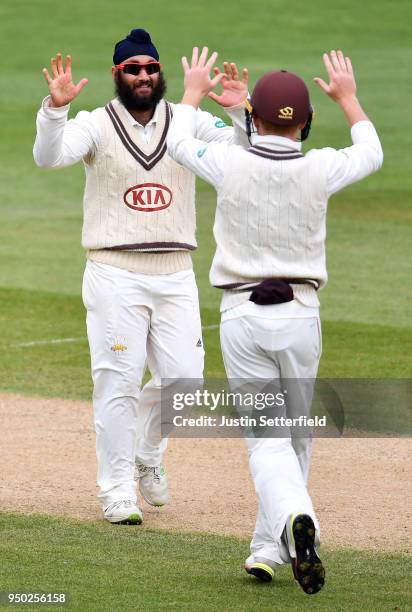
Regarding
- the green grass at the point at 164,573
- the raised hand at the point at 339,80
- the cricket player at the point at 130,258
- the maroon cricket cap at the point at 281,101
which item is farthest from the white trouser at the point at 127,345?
the maroon cricket cap at the point at 281,101

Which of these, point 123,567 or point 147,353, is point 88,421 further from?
point 123,567

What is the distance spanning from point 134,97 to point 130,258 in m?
0.93

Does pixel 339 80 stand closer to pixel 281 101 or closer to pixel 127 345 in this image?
pixel 281 101

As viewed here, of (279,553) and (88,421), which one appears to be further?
(88,421)

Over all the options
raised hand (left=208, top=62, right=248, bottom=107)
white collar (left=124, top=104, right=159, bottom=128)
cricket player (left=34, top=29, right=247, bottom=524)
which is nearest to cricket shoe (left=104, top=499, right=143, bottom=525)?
cricket player (left=34, top=29, right=247, bottom=524)

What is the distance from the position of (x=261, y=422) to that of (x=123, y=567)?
1.06m

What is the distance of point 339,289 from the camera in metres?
15.8

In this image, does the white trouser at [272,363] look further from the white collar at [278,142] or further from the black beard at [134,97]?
the black beard at [134,97]

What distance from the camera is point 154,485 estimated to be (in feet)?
27.3

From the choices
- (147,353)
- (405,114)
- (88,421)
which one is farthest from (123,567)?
(405,114)

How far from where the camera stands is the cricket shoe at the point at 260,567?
6.60 meters

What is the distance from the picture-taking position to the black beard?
26.9ft

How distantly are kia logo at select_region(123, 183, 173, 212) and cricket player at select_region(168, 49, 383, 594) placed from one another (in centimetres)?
159

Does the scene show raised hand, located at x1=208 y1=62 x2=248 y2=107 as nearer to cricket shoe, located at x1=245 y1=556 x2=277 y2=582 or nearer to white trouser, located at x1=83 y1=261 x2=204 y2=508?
white trouser, located at x1=83 y1=261 x2=204 y2=508
